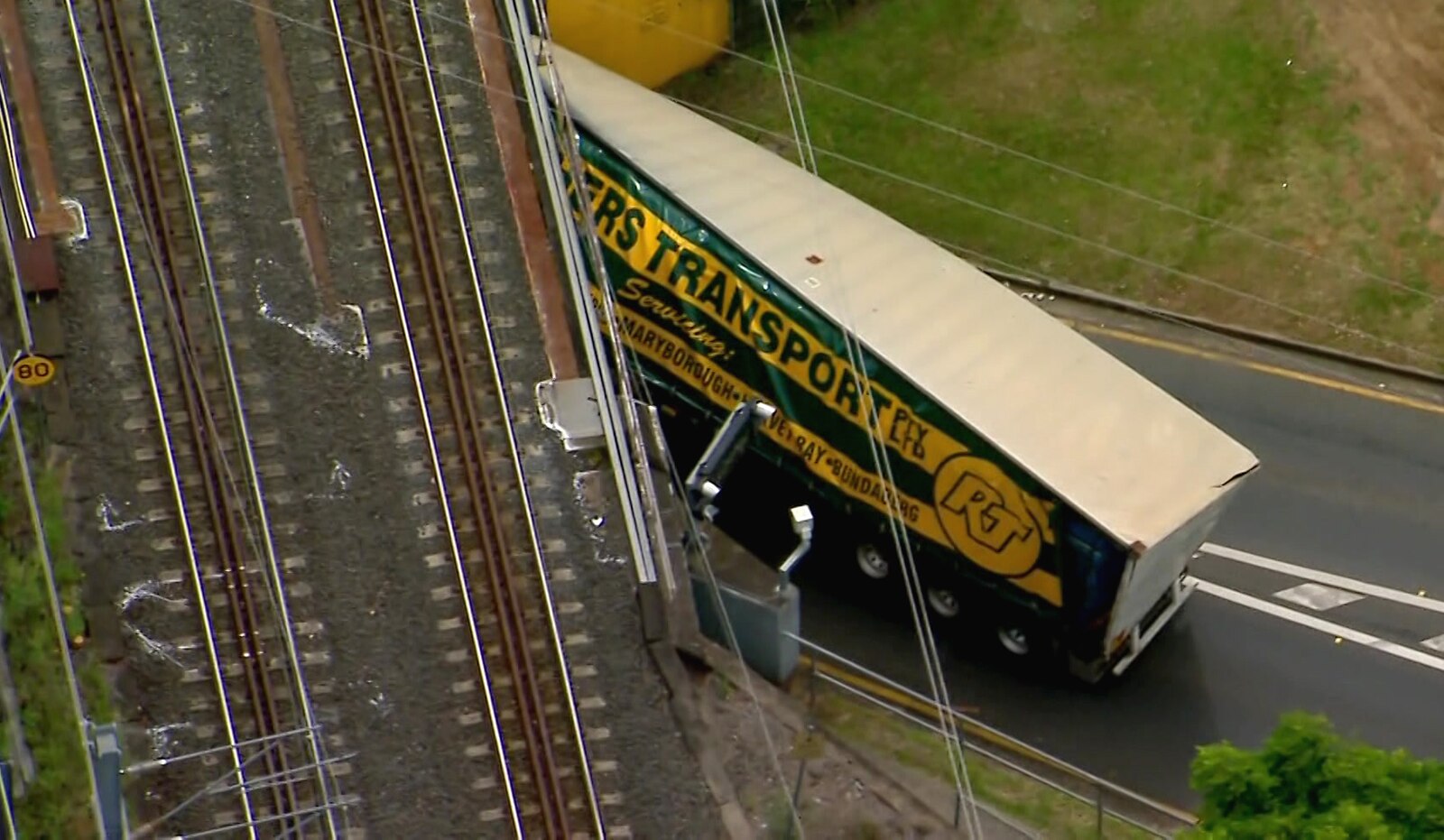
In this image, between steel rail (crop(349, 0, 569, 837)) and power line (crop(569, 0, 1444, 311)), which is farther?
power line (crop(569, 0, 1444, 311))

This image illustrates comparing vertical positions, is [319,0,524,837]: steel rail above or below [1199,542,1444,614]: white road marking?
above

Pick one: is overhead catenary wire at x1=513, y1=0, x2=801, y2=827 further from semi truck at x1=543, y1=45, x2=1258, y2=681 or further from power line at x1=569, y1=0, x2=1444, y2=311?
power line at x1=569, y1=0, x2=1444, y2=311

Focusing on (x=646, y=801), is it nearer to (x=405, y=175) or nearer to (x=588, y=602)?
(x=588, y=602)

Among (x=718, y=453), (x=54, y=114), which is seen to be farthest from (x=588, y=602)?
(x=54, y=114)

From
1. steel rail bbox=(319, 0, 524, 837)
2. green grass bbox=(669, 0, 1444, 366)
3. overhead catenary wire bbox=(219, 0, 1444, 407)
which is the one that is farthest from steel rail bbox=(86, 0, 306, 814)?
green grass bbox=(669, 0, 1444, 366)

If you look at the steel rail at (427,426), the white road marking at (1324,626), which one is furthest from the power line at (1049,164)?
the white road marking at (1324,626)

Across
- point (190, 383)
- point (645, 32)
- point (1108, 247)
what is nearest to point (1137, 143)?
point (1108, 247)
